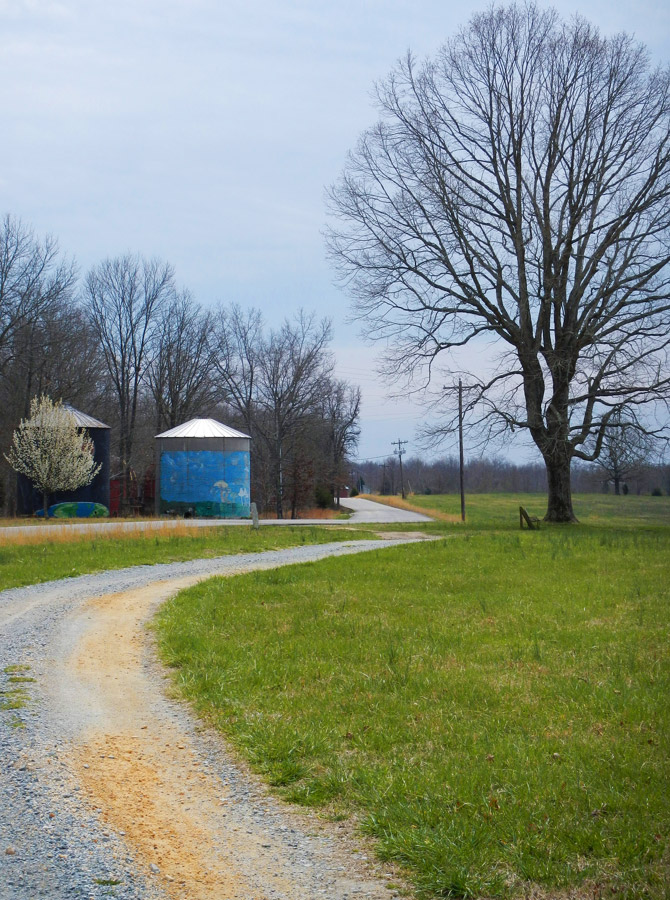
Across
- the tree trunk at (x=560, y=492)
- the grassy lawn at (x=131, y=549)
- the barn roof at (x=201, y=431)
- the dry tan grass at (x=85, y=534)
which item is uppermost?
the barn roof at (x=201, y=431)

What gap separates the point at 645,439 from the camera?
92.1ft

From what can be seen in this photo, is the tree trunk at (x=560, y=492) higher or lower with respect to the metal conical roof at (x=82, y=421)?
lower

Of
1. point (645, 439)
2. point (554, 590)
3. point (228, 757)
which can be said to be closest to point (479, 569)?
point (554, 590)

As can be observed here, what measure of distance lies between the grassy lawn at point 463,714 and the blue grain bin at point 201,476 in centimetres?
2745

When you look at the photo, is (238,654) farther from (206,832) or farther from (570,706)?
(206,832)

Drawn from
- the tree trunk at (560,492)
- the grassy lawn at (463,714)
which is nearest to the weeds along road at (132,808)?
the grassy lawn at (463,714)

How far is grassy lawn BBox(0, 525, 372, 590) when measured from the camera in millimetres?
14980

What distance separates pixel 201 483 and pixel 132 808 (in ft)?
117

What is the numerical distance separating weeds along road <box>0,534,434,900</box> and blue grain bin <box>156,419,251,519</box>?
31919 millimetres

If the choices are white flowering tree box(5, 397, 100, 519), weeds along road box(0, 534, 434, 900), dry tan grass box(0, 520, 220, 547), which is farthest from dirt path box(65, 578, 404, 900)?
white flowering tree box(5, 397, 100, 519)

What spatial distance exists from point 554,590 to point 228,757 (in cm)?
774

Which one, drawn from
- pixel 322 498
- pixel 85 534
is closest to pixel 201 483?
pixel 85 534

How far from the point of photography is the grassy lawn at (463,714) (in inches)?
153

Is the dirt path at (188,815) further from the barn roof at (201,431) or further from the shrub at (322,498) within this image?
the shrub at (322,498)
